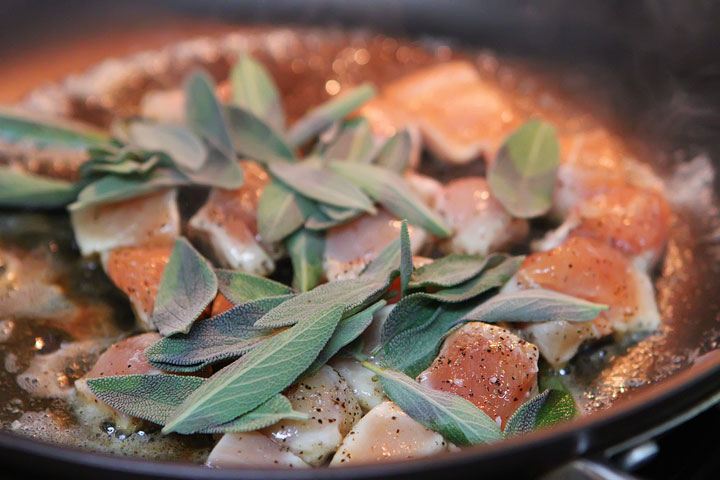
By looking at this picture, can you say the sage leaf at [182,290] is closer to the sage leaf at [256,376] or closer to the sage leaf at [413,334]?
the sage leaf at [256,376]

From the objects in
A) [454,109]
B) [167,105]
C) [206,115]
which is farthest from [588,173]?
[167,105]

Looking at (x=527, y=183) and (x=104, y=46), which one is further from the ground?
(x=104, y=46)

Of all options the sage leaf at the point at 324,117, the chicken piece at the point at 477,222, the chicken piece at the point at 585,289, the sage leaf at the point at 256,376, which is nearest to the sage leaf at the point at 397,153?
the chicken piece at the point at 477,222

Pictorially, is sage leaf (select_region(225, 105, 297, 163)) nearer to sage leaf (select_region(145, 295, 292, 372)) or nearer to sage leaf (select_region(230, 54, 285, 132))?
sage leaf (select_region(230, 54, 285, 132))

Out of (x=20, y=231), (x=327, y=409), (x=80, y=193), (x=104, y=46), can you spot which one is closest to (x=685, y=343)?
(x=327, y=409)

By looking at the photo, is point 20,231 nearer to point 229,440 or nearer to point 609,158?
point 229,440

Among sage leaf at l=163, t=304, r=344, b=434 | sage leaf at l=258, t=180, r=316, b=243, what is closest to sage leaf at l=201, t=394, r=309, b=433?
sage leaf at l=163, t=304, r=344, b=434
